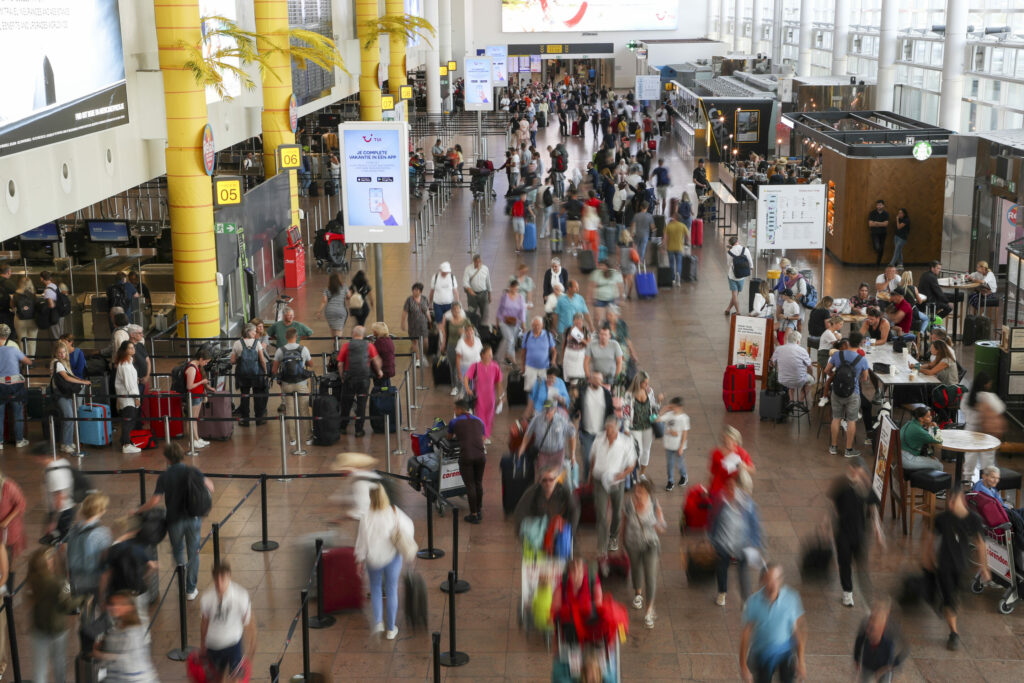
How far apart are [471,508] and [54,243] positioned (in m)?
13.8

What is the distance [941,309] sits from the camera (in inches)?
703

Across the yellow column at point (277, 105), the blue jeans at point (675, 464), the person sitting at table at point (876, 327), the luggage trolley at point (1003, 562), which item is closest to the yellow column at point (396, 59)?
the yellow column at point (277, 105)

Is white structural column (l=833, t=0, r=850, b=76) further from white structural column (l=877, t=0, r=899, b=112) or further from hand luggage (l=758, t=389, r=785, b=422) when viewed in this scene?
hand luggage (l=758, t=389, r=785, b=422)

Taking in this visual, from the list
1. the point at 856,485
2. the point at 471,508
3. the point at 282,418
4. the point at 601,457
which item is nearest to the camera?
the point at 856,485

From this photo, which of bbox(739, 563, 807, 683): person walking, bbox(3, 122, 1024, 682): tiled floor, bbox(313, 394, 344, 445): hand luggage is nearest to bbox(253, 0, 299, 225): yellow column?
bbox(3, 122, 1024, 682): tiled floor

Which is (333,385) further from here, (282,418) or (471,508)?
(471,508)

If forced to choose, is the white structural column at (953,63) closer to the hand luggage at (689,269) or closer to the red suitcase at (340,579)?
the hand luggage at (689,269)

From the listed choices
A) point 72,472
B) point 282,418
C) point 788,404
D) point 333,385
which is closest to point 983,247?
point 788,404

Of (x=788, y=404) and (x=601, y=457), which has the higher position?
(x=601, y=457)

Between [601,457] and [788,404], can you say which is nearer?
[601,457]

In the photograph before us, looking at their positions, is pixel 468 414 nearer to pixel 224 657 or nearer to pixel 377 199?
pixel 224 657

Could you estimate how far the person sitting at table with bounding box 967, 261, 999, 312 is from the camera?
18.4 metres

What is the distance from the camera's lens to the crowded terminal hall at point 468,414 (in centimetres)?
851

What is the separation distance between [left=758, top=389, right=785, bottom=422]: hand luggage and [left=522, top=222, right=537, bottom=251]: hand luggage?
12.5 meters
